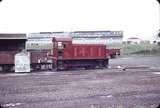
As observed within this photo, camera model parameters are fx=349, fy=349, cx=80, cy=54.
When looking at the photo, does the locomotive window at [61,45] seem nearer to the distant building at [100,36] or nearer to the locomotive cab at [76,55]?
the locomotive cab at [76,55]

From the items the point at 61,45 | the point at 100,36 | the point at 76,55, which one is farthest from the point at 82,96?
the point at 100,36

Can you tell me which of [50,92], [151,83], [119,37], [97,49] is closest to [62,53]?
[97,49]

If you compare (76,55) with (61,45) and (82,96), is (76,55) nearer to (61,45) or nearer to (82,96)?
(61,45)

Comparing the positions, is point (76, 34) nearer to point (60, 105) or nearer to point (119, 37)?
point (119, 37)

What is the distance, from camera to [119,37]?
83000 mm

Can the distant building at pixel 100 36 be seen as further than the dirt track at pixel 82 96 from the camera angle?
Yes

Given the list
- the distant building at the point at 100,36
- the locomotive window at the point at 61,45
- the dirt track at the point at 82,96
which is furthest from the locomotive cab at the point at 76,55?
the distant building at the point at 100,36

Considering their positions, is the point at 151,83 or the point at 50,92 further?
the point at 151,83

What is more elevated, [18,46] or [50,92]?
[18,46]

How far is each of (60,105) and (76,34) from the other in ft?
215

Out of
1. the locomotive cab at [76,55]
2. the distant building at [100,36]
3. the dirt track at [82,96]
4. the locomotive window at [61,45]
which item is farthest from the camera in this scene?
the distant building at [100,36]

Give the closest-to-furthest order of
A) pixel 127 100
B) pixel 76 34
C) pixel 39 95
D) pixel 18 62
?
pixel 127 100
pixel 39 95
pixel 18 62
pixel 76 34

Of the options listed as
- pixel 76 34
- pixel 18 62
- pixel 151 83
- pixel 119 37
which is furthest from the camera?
pixel 119 37

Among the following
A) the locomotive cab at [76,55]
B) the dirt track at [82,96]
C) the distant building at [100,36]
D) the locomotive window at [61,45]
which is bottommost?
the dirt track at [82,96]
